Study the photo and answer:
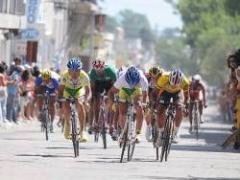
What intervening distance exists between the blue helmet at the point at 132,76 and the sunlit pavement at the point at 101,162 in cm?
147

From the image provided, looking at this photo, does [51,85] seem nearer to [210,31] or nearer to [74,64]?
[74,64]

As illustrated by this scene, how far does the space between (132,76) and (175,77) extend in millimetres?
930

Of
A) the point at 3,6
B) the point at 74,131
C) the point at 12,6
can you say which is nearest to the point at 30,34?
the point at 3,6

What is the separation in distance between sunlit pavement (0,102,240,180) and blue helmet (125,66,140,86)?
1467 millimetres

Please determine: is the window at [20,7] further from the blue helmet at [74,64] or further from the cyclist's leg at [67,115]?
the blue helmet at [74,64]

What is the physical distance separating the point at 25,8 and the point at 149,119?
2590 centimetres

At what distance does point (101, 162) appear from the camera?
853 inches

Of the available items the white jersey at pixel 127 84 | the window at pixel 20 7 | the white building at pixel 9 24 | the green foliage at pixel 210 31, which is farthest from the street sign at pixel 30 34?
the green foliage at pixel 210 31

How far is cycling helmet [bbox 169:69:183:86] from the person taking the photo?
23.3 m

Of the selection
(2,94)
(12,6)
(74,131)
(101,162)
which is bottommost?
Answer: (101,162)

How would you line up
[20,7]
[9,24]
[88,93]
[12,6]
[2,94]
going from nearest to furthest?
1. [88,93]
2. [2,94]
3. [9,24]
4. [12,6]
5. [20,7]

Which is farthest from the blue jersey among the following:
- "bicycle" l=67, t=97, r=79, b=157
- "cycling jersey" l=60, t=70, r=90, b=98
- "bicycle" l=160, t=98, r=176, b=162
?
"bicycle" l=160, t=98, r=176, b=162

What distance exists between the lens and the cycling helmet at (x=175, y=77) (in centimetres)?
2334

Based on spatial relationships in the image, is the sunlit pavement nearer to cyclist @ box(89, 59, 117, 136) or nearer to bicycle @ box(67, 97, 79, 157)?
bicycle @ box(67, 97, 79, 157)
